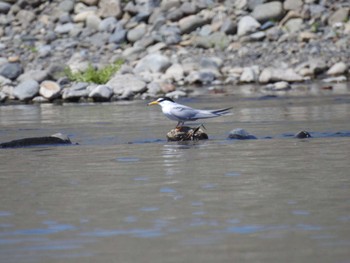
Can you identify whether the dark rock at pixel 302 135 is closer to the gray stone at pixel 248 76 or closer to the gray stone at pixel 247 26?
the gray stone at pixel 248 76

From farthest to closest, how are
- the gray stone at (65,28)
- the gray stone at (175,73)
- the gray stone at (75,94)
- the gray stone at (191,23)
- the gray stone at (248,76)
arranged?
the gray stone at (65,28) < the gray stone at (191,23) < the gray stone at (175,73) < the gray stone at (248,76) < the gray stone at (75,94)

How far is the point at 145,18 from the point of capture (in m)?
37.6

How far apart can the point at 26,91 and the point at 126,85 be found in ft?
7.80

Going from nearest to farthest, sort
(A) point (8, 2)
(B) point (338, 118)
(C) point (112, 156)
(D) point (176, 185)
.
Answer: (D) point (176, 185)
(C) point (112, 156)
(B) point (338, 118)
(A) point (8, 2)

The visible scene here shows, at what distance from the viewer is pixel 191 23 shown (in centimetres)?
3528

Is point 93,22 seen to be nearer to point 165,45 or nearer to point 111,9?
point 111,9

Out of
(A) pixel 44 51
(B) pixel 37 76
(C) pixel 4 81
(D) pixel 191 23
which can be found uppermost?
(D) pixel 191 23

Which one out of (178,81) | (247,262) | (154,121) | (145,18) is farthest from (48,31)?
(247,262)

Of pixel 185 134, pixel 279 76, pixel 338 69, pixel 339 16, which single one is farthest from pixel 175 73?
pixel 185 134

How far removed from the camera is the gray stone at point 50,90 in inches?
985

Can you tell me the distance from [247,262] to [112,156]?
19.8 feet

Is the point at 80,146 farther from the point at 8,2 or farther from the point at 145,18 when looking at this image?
the point at 8,2

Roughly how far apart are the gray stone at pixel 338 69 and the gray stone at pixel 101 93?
23.7ft

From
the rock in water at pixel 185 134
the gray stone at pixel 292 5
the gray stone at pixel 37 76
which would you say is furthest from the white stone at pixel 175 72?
the rock in water at pixel 185 134
